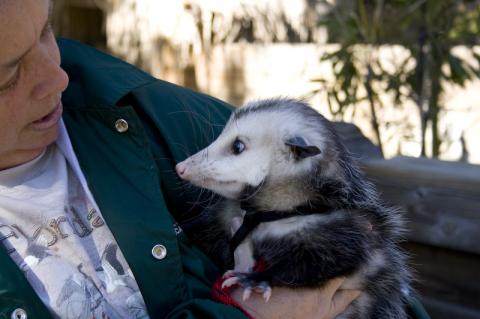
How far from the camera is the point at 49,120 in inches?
56.5

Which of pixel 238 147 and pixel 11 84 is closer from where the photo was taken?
pixel 11 84

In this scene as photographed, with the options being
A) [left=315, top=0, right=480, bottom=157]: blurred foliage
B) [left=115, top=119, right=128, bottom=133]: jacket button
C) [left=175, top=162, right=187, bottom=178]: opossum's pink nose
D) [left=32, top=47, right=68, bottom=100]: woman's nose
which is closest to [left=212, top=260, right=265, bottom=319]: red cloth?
[left=175, top=162, right=187, bottom=178]: opossum's pink nose

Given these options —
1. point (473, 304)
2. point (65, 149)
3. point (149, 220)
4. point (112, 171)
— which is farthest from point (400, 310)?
point (65, 149)

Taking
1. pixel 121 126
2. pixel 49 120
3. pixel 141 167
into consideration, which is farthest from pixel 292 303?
pixel 49 120

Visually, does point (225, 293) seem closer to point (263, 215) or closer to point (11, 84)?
point (263, 215)

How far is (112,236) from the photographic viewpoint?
145cm

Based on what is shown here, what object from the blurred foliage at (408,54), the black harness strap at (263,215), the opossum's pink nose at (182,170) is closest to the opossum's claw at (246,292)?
the black harness strap at (263,215)

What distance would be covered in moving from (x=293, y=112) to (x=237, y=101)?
13.8ft

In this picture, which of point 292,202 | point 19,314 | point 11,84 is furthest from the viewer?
point 292,202

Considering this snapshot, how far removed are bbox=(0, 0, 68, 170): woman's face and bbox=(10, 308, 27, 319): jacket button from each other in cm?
35

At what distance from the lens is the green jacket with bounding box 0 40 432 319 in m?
1.40

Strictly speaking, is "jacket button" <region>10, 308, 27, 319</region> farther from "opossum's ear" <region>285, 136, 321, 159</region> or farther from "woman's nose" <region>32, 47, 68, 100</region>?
"opossum's ear" <region>285, 136, 321, 159</region>

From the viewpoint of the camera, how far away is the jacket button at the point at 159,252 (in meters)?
1.42

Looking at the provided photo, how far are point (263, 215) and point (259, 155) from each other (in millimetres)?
136
